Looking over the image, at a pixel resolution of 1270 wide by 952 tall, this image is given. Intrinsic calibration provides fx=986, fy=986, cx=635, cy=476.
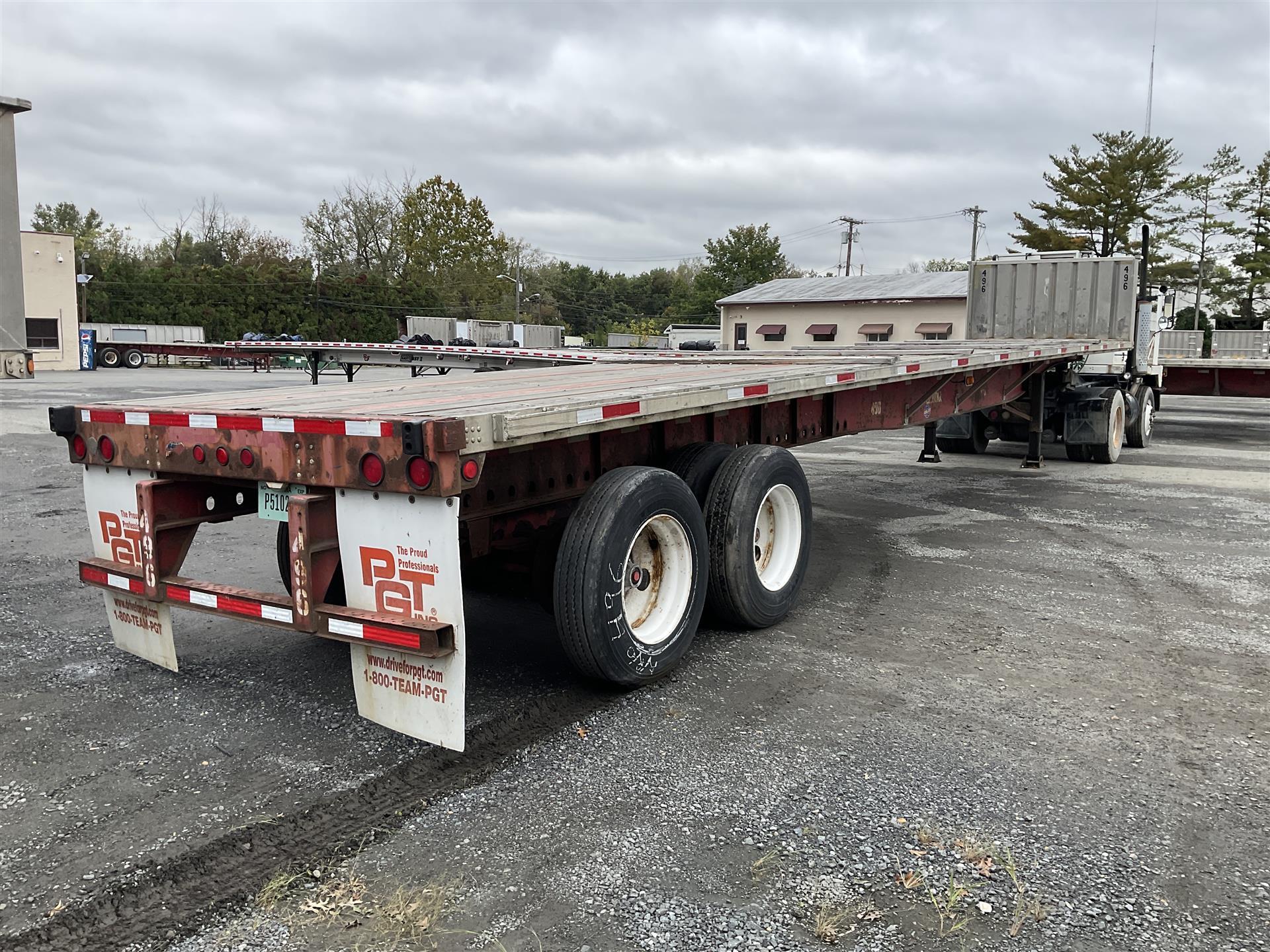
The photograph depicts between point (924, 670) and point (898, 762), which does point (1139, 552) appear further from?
point (898, 762)

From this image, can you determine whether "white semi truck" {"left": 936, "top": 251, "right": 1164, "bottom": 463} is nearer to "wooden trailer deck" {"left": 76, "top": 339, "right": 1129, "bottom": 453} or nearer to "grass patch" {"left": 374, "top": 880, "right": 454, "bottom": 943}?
"wooden trailer deck" {"left": 76, "top": 339, "right": 1129, "bottom": 453}

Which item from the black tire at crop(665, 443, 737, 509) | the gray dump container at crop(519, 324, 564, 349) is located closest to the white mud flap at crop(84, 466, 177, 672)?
the black tire at crop(665, 443, 737, 509)

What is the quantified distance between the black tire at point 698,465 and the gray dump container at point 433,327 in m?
45.1

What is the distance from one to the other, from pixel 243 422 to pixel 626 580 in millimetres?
1770

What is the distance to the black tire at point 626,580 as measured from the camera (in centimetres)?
412

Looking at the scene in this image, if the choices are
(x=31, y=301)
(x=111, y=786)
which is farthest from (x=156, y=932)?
(x=31, y=301)

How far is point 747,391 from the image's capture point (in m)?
5.10

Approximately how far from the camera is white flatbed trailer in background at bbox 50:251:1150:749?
3602 millimetres

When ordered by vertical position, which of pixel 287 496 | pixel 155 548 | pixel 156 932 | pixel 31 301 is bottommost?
pixel 156 932

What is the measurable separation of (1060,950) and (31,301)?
4361 centimetres

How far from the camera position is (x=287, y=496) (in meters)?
3.92

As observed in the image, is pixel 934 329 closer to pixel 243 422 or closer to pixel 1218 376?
pixel 1218 376

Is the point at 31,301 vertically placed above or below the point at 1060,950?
above

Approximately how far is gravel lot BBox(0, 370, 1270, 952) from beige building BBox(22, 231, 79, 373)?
37533 mm
